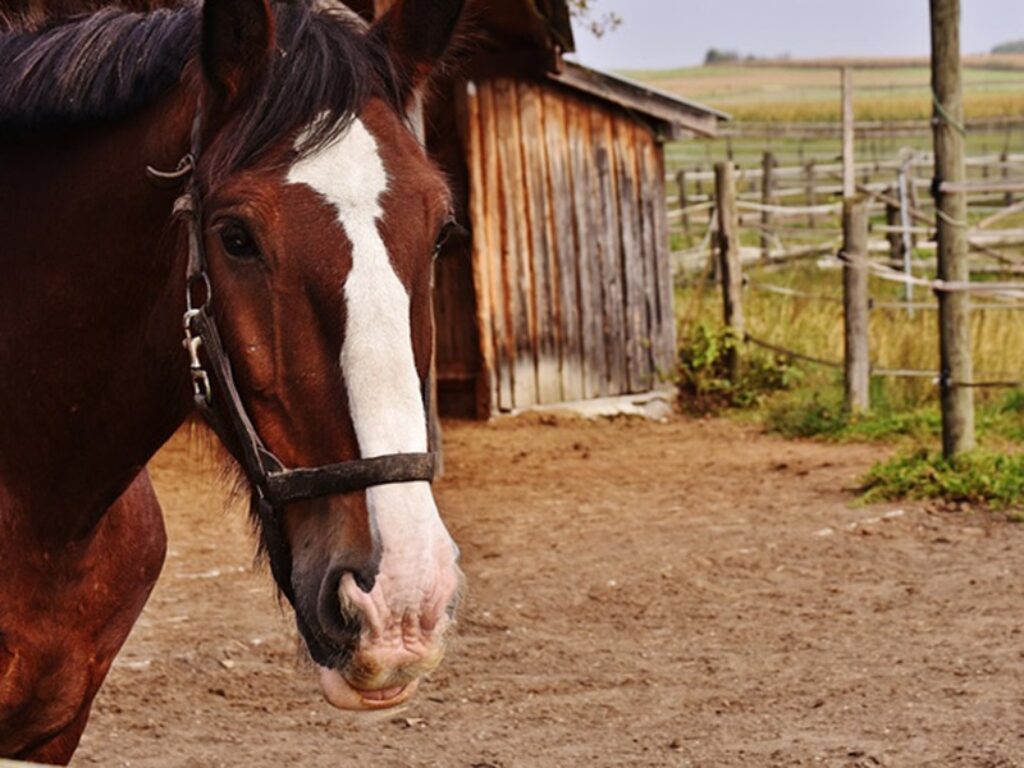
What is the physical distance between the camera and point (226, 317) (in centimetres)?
239

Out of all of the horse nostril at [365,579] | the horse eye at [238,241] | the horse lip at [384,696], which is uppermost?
the horse eye at [238,241]

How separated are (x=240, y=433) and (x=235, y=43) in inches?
25.3

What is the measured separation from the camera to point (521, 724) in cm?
493

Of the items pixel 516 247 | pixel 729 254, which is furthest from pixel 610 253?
pixel 729 254

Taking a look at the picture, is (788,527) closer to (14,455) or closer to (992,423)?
(992,423)

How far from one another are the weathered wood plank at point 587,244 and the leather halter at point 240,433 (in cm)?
962

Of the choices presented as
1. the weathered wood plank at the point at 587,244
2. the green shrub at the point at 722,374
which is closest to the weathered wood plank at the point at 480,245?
the weathered wood plank at the point at 587,244

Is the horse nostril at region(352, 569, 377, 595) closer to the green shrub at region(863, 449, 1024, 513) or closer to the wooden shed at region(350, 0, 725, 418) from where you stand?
the green shrub at region(863, 449, 1024, 513)

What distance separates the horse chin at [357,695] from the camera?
89.3 inches

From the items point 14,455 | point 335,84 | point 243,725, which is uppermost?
point 335,84

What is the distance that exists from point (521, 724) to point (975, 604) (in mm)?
2294

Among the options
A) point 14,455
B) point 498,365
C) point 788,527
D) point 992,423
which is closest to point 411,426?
point 14,455

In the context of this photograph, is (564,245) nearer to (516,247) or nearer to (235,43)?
(516,247)

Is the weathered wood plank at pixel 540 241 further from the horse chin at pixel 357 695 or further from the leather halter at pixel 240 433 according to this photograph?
the horse chin at pixel 357 695
